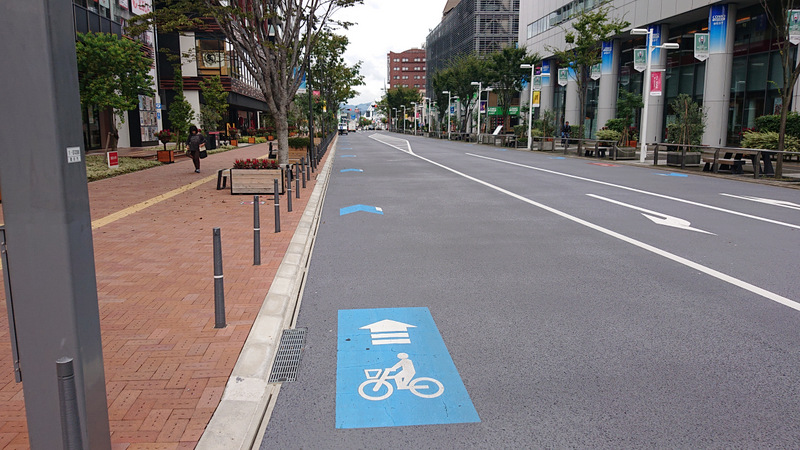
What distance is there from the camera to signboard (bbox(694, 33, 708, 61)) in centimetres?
3403

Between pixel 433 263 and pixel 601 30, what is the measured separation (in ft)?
124

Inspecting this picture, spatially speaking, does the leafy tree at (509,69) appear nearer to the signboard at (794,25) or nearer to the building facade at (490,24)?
the signboard at (794,25)

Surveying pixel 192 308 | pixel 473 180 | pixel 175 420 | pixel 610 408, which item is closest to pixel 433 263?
pixel 192 308

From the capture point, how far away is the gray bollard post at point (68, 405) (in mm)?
2664

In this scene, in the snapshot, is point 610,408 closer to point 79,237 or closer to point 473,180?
point 79,237

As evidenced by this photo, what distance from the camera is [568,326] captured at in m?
5.91

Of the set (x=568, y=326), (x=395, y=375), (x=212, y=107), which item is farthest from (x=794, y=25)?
(x=212, y=107)

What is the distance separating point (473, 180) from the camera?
20.6 metres

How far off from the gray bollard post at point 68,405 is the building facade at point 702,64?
3028cm

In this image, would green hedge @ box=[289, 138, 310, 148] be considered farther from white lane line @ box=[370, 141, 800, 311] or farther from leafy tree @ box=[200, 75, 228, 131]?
white lane line @ box=[370, 141, 800, 311]

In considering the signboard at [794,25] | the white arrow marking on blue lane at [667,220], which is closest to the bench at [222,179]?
the white arrow marking on blue lane at [667,220]

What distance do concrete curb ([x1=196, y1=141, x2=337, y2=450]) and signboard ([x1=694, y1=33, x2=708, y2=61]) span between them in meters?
33.4

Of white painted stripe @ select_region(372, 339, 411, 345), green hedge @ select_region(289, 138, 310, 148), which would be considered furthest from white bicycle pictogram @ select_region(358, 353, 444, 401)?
green hedge @ select_region(289, 138, 310, 148)

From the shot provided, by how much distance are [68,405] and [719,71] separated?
4107cm
